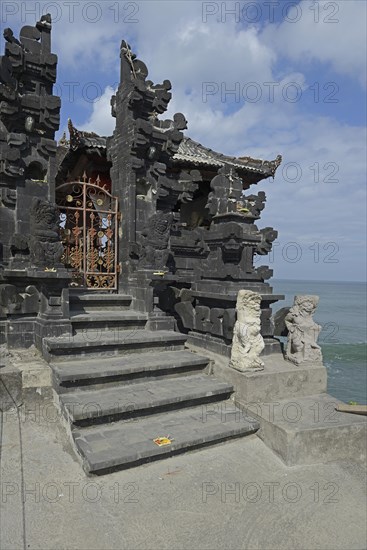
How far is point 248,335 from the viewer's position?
5.79 metres

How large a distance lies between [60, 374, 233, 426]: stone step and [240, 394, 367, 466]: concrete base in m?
0.67

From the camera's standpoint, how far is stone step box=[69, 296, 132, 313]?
746 cm

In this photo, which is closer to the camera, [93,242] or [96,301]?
[96,301]

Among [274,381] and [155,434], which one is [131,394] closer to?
[155,434]

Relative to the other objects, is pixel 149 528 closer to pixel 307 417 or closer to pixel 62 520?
pixel 62 520

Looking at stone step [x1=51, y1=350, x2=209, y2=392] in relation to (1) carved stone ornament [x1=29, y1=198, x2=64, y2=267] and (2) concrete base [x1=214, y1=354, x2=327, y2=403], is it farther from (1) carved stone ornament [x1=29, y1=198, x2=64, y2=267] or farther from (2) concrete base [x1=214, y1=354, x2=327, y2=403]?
(1) carved stone ornament [x1=29, y1=198, x2=64, y2=267]

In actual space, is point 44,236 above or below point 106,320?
above

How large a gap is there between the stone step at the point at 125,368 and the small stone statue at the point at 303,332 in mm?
1521

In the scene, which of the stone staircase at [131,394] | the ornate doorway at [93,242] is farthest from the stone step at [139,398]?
the ornate doorway at [93,242]

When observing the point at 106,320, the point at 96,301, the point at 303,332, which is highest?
the point at 96,301

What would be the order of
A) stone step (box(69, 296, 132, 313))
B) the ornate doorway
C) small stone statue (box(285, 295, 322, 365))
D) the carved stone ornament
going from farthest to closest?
the ornate doorway → stone step (box(69, 296, 132, 313)) → small stone statue (box(285, 295, 322, 365)) → the carved stone ornament

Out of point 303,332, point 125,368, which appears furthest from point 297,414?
point 125,368

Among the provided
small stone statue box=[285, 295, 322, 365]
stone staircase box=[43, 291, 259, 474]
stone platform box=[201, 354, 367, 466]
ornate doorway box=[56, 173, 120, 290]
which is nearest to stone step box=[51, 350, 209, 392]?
stone staircase box=[43, 291, 259, 474]

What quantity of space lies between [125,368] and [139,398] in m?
0.58
